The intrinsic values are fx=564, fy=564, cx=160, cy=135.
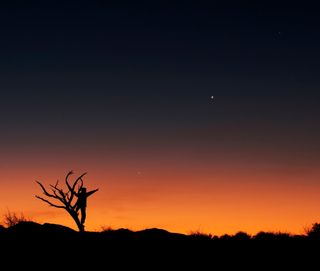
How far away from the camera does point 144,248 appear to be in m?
23.9

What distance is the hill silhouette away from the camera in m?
22.6

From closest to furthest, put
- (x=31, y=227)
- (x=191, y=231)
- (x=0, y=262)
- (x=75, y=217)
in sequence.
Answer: (x=0, y=262) → (x=31, y=227) → (x=191, y=231) → (x=75, y=217)

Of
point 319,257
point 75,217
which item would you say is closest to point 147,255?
point 319,257

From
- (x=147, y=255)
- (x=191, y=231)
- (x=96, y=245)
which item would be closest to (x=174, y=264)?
(x=147, y=255)

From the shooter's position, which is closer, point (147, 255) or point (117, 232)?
Answer: point (147, 255)

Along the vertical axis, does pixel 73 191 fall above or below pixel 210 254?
above

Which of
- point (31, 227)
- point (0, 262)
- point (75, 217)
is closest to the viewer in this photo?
point (0, 262)

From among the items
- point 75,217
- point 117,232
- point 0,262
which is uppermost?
point 75,217

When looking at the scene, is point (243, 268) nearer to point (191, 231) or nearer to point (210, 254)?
point (210, 254)

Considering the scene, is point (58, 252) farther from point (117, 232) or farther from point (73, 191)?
point (73, 191)

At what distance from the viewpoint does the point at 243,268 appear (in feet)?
73.5

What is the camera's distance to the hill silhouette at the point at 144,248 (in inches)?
890

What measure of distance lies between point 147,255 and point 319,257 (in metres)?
7.31

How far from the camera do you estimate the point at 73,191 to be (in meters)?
37.1
